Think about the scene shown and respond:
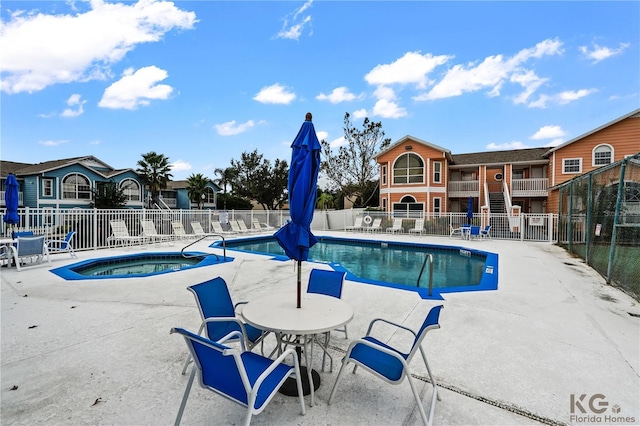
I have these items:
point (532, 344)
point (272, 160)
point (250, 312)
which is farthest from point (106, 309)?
point (272, 160)

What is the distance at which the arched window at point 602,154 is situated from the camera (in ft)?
60.4

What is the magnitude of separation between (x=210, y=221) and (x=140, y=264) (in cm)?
669

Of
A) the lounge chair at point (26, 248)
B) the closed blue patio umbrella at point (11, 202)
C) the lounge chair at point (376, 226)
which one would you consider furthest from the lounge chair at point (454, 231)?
the closed blue patio umbrella at point (11, 202)

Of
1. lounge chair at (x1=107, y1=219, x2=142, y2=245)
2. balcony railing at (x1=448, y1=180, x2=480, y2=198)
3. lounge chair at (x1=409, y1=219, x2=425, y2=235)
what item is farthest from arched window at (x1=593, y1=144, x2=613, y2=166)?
lounge chair at (x1=107, y1=219, x2=142, y2=245)

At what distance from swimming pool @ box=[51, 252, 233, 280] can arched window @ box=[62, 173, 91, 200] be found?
71.0 feet

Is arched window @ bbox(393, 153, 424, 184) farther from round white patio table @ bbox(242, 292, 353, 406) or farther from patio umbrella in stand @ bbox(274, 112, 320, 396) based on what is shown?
patio umbrella in stand @ bbox(274, 112, 320, 396)

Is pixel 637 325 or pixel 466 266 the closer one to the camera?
pixel 637 325

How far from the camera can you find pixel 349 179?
3092 centimetres

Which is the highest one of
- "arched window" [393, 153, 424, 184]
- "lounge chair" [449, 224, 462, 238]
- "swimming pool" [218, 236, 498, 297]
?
"arched window" [393, 153, 424, 184]

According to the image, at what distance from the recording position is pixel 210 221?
16406mm

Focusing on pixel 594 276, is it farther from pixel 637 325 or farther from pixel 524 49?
pixel 524 49

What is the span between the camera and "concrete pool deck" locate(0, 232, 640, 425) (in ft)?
7.88

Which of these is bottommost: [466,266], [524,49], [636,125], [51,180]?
[466,266]

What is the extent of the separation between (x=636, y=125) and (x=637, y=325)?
66.3 ft
